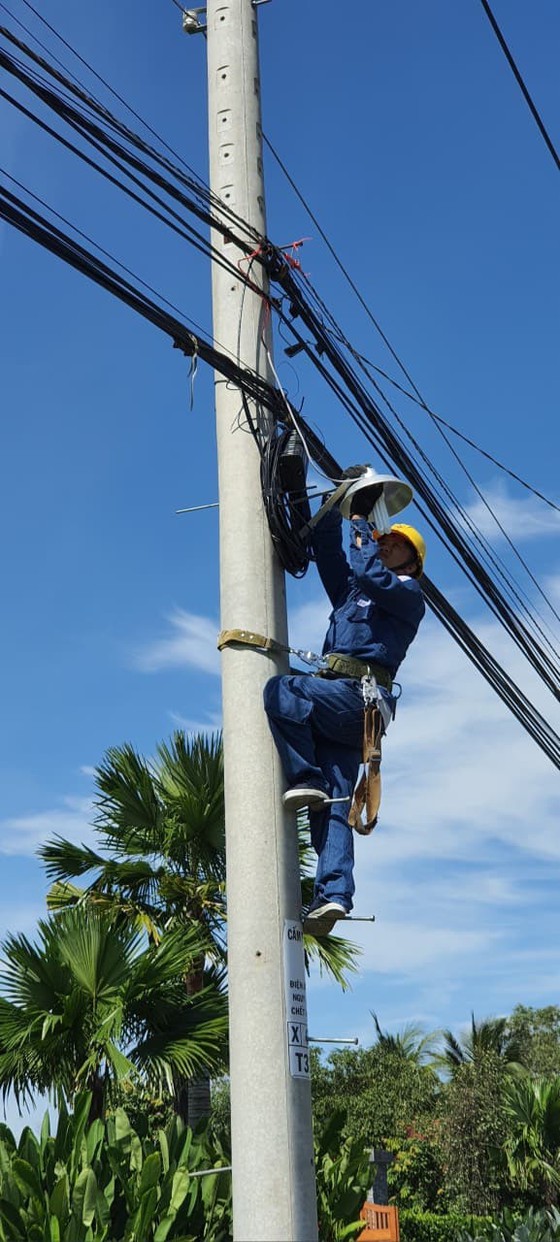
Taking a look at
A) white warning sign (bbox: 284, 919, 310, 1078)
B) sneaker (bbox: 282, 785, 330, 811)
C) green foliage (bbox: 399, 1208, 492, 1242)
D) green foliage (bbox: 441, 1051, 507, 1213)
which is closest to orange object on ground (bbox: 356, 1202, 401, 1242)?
white warning sign (bbox: 284, 919, 310, 1078)

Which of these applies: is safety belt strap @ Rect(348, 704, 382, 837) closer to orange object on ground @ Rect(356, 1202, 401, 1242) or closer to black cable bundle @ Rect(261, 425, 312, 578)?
black cable bundle @ Rect(261, 425, 312, 578)

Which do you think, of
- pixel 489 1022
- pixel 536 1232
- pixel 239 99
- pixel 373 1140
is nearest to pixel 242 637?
pixel 239 99

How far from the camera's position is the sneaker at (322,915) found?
4.63 meters

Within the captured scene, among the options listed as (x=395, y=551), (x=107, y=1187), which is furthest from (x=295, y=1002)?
(x=107, y=1187)

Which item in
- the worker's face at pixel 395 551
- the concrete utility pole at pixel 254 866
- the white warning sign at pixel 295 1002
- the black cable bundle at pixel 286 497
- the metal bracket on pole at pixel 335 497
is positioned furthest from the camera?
the worker's face at pixel 395 551

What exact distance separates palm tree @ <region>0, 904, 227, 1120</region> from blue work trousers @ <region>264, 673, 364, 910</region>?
4.08 metres

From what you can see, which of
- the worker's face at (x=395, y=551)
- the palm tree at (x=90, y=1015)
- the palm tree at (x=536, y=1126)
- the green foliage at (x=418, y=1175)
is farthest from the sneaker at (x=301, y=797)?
the green foliage at (x=418, y=1175)

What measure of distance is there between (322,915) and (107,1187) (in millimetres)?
2539

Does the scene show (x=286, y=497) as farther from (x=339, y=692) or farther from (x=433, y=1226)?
(x=433, y=1226)

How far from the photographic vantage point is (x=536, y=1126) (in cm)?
1886

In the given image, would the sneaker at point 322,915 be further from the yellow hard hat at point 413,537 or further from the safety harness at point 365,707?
the yellow hard hat at point 413,537

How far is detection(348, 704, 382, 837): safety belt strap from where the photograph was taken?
195 inches

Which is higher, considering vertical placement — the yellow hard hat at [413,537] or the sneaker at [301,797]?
the yellow hard hat at [413,537]

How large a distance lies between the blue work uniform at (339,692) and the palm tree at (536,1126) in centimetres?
1514
